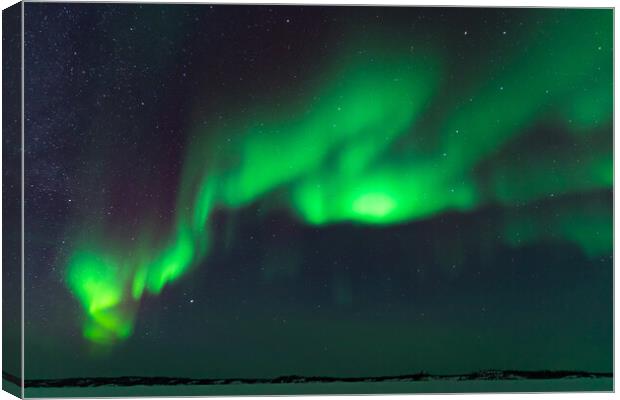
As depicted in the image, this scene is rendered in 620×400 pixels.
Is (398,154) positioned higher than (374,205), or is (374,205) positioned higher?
(398,154)

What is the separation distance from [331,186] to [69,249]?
3.50ft

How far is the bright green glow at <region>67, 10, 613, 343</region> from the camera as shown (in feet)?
15.3

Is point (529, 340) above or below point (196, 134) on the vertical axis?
below

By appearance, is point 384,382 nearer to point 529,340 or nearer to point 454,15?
point 529,340

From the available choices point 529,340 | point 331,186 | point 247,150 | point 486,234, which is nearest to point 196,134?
point 247,150

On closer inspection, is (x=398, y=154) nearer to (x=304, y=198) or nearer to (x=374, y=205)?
(x=374, y=205)

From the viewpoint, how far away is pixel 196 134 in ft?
15.3

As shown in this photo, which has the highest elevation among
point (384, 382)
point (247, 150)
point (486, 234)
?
point (247, 150)

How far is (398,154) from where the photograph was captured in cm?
473

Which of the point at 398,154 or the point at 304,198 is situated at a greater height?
the point at 398,154

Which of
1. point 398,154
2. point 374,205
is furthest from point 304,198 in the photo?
point 398,154

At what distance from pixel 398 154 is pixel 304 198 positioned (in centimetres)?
42

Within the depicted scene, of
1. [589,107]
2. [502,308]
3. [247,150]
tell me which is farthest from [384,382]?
[589,107]

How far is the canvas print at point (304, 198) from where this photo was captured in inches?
183
